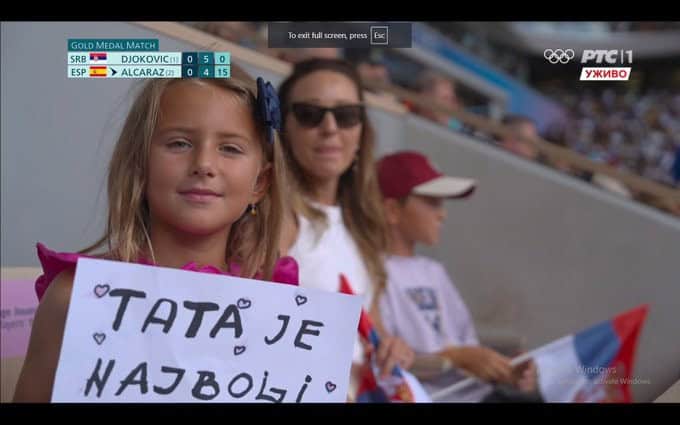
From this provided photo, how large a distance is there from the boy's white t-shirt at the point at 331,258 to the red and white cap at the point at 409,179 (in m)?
0.46

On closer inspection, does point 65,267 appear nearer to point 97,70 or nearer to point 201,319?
point 201,319

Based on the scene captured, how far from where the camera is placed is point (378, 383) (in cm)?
212

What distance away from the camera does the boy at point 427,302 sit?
2.49 meters

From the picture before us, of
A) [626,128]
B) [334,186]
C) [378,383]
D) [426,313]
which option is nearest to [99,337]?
[378,383]

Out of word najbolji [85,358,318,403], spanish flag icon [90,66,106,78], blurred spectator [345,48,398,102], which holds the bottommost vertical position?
word najbolji [85,358,318,403]

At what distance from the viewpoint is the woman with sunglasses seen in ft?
7.07

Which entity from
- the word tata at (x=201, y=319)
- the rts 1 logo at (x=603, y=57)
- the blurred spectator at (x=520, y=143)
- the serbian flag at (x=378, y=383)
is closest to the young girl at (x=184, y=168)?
Answer: the word tata at (x=201, y=319)

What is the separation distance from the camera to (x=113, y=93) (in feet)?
5.36

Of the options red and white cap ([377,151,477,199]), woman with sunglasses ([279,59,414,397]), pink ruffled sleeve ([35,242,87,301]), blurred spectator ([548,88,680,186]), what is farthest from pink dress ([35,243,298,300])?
blurred spectator ([548,88,680,186])

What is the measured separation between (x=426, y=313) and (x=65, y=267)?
1.58m

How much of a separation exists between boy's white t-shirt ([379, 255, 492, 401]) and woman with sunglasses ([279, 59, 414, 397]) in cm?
19

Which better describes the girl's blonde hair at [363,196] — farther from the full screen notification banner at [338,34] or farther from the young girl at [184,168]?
the young girl at [184,168]

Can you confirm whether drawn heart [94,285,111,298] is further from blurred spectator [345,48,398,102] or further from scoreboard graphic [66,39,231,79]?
blurred spectator [345,48,398,102]

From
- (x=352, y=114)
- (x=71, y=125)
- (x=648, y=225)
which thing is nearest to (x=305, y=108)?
(x=352, y=114)
